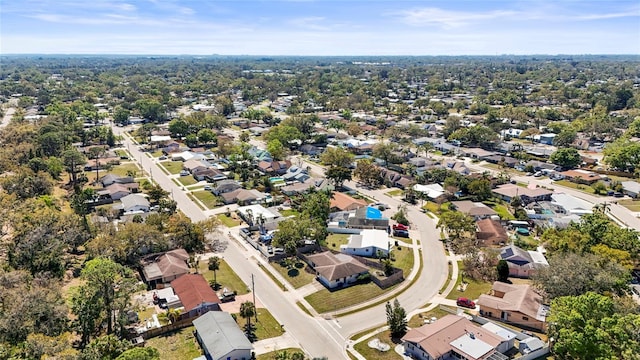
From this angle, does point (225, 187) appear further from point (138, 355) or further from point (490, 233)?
point (138, 355)

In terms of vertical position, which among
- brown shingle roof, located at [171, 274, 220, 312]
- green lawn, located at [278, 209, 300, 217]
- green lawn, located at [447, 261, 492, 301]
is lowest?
green lawn, located at [447, 261, 492, 301]

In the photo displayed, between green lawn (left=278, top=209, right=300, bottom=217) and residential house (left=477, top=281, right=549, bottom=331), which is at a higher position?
residential house (left=477, top=281, right=549, bottom=331)

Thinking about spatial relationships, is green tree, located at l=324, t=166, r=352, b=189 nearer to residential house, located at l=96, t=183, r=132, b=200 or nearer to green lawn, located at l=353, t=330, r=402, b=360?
residential house, located at l=96, t=183, r=132, b=200

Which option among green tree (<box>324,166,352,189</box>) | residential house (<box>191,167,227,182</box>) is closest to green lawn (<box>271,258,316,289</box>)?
green tree (<box>324,166,352,189</box>)

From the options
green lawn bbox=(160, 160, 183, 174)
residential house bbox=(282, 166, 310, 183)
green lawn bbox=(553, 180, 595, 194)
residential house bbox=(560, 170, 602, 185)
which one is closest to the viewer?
green lawn bbox=(553, 180, 595, 194)

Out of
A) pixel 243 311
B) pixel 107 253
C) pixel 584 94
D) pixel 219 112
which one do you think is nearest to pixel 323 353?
pixel 243 311

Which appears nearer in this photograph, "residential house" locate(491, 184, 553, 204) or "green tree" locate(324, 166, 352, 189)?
"residential house" locate(491, 184, 553, 204)

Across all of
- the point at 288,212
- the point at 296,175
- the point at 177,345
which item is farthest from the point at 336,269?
the point at 296,175

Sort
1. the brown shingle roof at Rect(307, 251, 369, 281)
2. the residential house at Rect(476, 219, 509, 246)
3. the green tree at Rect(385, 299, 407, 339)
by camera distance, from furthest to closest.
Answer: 1. the residential house at Rect(476, 219, 509, 246)
2. the brown shingle roof at Rect(307, 251, 369, 281)
3. the green tree at Rect(385, 299, 407, 339)

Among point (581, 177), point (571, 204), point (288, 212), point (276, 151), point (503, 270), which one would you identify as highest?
point (276, 151)
